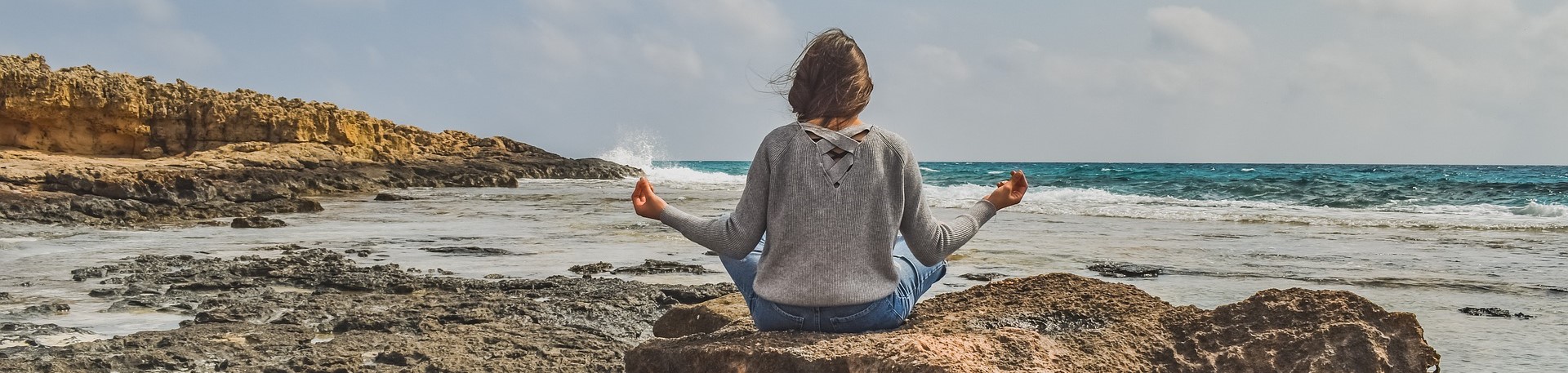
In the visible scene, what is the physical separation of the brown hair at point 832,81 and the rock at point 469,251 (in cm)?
566

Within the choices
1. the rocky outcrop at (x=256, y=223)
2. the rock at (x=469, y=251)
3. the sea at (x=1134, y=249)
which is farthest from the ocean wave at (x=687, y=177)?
the rock at (x=469, y=251)

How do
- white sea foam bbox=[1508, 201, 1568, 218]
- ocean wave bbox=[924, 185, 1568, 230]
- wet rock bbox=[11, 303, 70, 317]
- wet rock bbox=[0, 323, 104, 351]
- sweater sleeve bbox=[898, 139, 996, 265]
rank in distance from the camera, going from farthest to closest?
white sea foam bbox=[1508, 201, 1568, 218] < ocean wave bbox=[924, 185, 1568, 230] < wet rock bbox=[11, 303, 70, 317] < wet rock bbox=[0, 323, 104, 351] < sweater sleeve bbox=[898, 139, 996, 265]

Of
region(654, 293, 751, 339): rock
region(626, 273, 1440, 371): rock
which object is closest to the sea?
region(626, 273, 1440, 371): rock

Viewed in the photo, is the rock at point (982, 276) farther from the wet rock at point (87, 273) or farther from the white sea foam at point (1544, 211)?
the white sea foam at point (1544, 211)

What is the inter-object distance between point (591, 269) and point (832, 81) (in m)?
4.43

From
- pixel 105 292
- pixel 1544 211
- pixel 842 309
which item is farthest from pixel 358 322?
pixel 1544 211

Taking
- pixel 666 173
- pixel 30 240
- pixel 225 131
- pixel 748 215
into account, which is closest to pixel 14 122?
pixel 225 131

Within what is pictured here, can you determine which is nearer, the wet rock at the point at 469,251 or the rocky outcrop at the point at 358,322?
the rocky outcrop at the point at 358,322

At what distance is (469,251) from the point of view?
8133 millimetres

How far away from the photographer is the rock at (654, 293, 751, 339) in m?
3.77

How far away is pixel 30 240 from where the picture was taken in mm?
9047

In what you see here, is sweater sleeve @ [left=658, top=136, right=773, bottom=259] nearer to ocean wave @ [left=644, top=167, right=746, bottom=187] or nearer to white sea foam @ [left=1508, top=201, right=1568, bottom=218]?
white sea foam @ [left=1508, top=201, right=1568, bottom=218]

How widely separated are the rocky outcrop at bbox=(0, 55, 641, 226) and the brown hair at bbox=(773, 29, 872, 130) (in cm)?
1217

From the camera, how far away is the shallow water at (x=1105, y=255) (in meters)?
4.93
